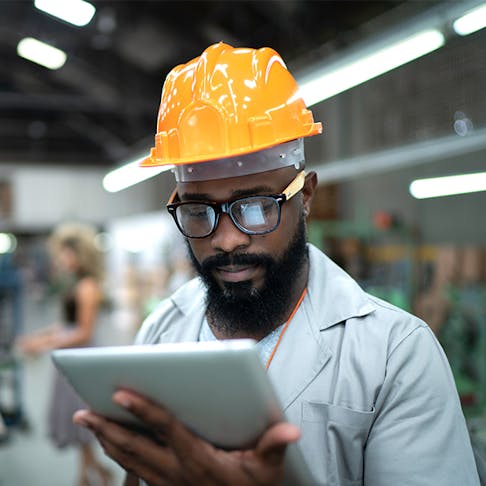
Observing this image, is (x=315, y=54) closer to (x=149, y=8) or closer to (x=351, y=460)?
(x=149, y=8)

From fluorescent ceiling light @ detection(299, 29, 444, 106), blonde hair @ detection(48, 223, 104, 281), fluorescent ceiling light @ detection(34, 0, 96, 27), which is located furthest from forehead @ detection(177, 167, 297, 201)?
blonde hair @ detection(48, 223, 104, 281)

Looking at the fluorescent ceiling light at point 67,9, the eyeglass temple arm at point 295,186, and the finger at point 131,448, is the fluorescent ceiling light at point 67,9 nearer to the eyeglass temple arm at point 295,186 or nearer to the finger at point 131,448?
the eyeglass temple arm at point 295,186

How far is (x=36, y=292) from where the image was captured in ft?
50.0

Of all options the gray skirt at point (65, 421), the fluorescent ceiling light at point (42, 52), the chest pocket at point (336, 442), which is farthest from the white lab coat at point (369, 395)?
the fluorescent ceiling light at point (42, 52)

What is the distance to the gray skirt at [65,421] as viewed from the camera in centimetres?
405

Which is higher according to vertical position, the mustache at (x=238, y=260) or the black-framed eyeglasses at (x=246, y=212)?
the black-framed eyeglasses at (x=246, y=212)

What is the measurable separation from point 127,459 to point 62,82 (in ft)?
32.9

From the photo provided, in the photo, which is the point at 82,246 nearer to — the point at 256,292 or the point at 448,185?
the point at 256,292

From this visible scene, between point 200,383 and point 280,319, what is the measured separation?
0.49m

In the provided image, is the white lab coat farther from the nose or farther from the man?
the nose

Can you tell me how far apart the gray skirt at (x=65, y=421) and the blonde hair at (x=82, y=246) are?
0.83 metres

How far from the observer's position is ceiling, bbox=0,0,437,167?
4982 mm

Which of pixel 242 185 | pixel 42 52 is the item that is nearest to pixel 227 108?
pixel 242 185

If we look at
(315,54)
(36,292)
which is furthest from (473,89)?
(36,292)
